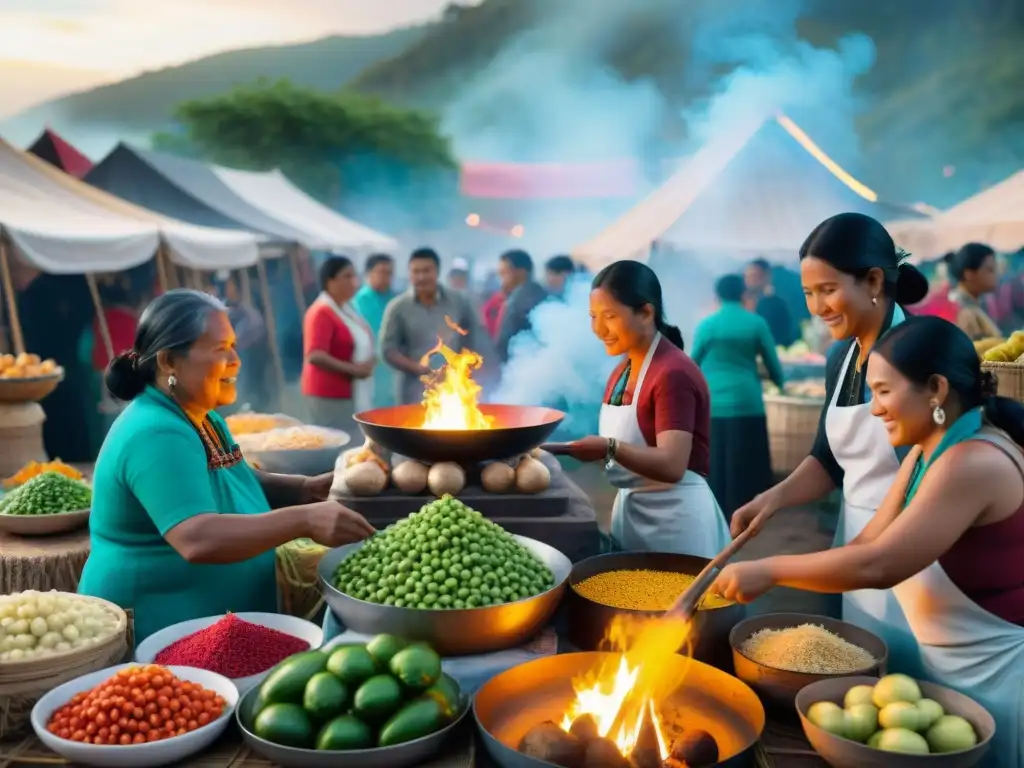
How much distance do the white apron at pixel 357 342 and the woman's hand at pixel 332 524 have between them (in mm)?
3728

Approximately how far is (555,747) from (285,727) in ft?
1.65

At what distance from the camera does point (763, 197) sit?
28.3ft

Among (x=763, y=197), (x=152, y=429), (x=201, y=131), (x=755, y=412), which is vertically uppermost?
(x=201, y=131)

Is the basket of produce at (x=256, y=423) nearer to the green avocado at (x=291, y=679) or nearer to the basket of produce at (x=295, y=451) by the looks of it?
the basket of produce at (x=295, y=451)

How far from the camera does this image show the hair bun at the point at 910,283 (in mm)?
2379

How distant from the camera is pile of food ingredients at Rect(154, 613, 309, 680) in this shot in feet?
6.24

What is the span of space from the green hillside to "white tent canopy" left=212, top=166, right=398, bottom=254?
1436 centimetres

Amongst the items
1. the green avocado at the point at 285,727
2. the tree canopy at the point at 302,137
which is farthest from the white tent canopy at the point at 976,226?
the tree canopy at the point at 302,137

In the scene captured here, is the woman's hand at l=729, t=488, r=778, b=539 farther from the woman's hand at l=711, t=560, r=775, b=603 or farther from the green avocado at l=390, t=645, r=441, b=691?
the green avocado at l=390, t=645, r=441, b=691

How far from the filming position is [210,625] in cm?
209

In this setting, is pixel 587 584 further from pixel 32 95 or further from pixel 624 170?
pixel 32 95

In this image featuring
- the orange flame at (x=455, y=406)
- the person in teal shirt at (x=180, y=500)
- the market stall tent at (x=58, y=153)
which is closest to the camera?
the person in teal shirt at (x=180, y=500)

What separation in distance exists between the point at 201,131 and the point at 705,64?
15548 mm

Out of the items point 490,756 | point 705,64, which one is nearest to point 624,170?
point 705,64
